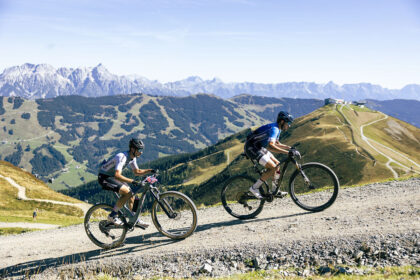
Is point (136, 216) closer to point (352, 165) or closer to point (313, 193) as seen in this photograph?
point (313, 193)

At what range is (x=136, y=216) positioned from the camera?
1153 centimetres

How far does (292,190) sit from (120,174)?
702 cm

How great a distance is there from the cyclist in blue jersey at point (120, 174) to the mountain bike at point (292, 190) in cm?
395

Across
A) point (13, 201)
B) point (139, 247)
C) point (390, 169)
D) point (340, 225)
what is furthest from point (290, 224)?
point (390, 169)

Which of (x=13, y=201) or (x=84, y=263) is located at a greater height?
(x=84, y=263)

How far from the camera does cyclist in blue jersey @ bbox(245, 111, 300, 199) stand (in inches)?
463

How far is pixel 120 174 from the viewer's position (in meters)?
11.0

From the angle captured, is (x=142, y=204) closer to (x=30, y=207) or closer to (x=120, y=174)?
(x=120, y=174)

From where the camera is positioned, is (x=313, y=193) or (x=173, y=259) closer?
(x=173, y=259)

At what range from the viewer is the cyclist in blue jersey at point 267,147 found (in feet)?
38.6

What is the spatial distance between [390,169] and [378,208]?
126 metres

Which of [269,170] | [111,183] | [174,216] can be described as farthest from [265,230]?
[111,183]

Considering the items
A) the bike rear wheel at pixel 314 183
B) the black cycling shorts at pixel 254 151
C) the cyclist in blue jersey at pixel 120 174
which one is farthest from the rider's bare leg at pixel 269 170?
the cyclist in blue jersey at pixel 120 174

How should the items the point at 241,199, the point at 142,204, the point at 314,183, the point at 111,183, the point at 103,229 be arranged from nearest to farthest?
the point at 111,183, the point at 142,204, the point at 103,229, the point at 314,183, the point at 241,199
